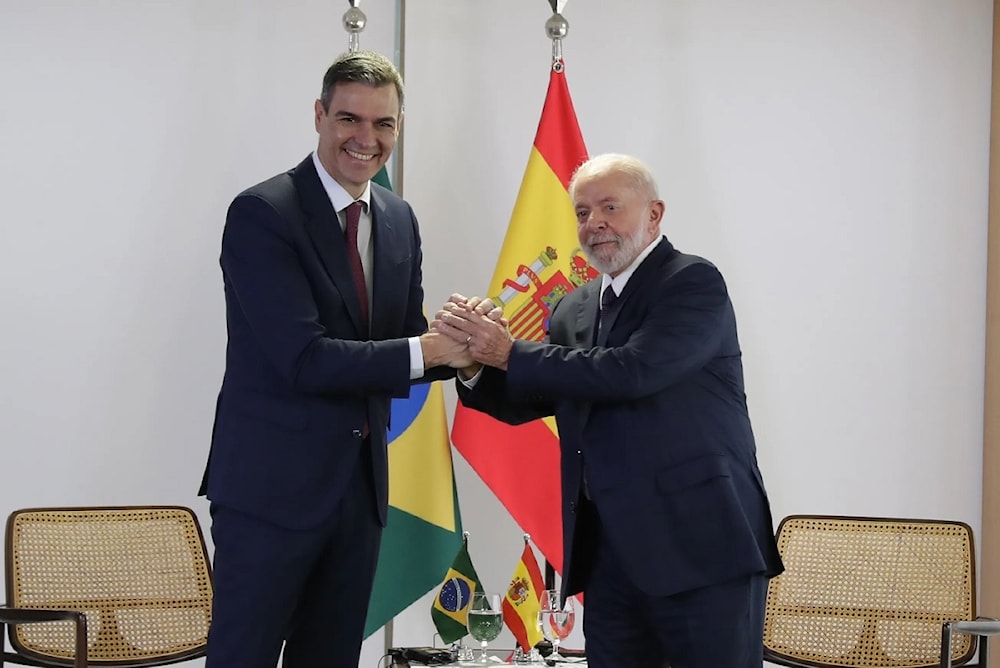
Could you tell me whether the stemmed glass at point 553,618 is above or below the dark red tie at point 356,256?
below

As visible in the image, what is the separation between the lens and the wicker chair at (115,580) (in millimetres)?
3578

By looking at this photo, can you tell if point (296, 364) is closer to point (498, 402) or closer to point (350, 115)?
point (350, 115)

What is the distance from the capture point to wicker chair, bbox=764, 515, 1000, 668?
12.3ft

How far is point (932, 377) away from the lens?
14.2 ft

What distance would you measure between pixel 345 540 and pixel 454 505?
153 cm

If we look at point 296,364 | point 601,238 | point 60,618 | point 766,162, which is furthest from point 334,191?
point 766,162

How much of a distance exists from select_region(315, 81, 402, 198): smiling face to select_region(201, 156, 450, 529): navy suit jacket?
0.22 feet

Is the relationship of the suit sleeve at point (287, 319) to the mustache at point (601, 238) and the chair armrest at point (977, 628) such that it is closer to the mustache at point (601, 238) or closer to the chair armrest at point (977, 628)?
the mustache at point (601, 238)

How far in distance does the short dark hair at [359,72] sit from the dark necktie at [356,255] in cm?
24

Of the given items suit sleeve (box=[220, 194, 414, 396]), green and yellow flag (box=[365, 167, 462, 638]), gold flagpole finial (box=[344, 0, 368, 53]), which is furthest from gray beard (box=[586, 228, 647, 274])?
gold flagpole finial (box=[344, 0, 368, 53])

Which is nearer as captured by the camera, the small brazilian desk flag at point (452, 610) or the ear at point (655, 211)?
the ear at point (655, 211)

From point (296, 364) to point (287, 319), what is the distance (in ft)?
0.33

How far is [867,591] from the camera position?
381 cm

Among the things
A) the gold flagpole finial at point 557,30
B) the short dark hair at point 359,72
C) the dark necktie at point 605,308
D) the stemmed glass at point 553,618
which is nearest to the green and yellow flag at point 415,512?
the stemmed glass at point 553,618
